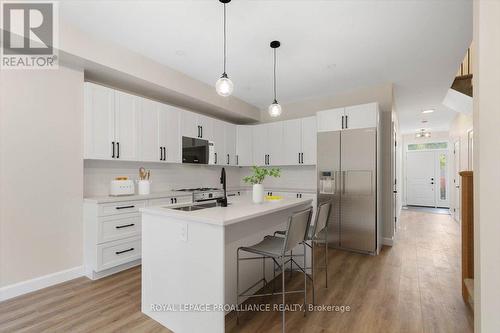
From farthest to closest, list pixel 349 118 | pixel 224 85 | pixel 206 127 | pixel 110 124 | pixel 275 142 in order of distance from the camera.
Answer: pixel 275 142
pixel 206 127
pixel 349 118
pixel 110 124
pixel 224 85

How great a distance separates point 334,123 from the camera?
13.4 ft

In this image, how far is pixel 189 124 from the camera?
13.8 ft

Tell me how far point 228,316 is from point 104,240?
5.71 ft

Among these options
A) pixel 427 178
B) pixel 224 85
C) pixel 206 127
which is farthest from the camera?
pixel 427 178

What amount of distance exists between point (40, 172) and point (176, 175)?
197 cm

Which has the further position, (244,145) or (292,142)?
(244,145)

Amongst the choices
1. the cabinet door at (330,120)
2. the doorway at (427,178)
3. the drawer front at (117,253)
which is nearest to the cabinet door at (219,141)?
the cabinet door at (330,120)

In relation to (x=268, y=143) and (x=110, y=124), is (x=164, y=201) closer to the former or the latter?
(x=110, y=124)

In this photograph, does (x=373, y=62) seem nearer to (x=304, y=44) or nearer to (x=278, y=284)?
(x=304, y=44)

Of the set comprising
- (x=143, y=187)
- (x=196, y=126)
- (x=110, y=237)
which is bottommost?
(x=110, y=237)

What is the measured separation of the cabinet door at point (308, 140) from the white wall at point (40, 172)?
358 centimetres

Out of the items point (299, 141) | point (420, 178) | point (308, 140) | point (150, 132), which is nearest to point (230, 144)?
point (299, 141)

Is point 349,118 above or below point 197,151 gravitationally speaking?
above

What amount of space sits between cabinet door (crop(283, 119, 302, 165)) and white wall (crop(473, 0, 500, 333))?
335cm
